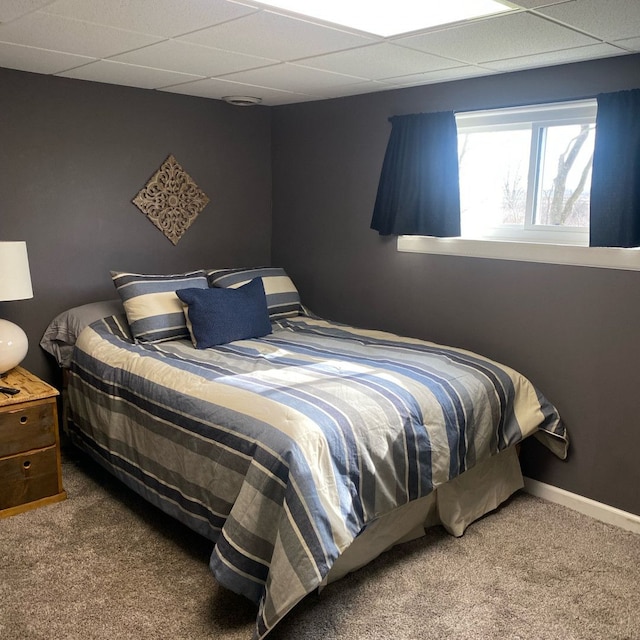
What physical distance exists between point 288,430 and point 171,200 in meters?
2.21

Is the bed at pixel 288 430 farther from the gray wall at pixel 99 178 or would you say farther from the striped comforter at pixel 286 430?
the gray wall at pixel 99 178

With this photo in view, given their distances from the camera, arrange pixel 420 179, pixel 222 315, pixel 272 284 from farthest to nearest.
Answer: pixel 272 284 < pixel 420 179 < pixel 222 315

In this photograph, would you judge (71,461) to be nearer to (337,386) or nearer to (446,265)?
(337,386)

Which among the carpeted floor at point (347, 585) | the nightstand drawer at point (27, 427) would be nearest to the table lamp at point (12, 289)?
the nightstand drawer at point (27, 427)

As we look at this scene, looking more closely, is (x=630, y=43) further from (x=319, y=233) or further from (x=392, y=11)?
(x=319, y=233)

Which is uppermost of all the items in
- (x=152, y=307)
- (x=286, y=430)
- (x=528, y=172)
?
(x=528, y=172)

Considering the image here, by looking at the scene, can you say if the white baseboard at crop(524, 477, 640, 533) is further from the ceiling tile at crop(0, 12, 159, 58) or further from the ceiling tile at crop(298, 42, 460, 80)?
the ceiling tile at crop(0, 12, 159, 58)

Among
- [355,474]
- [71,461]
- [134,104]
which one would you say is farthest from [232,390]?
[134,104]

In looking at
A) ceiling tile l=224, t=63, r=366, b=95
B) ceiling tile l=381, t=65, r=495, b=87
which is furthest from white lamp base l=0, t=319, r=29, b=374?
ceiling tile l=381, t=65, r=495, b=87

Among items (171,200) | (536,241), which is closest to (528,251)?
(536,241)

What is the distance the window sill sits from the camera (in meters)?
2.77

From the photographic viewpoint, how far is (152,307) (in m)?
3.29

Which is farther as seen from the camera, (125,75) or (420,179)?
(420,179)

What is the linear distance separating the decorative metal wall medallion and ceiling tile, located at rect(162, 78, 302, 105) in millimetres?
412
